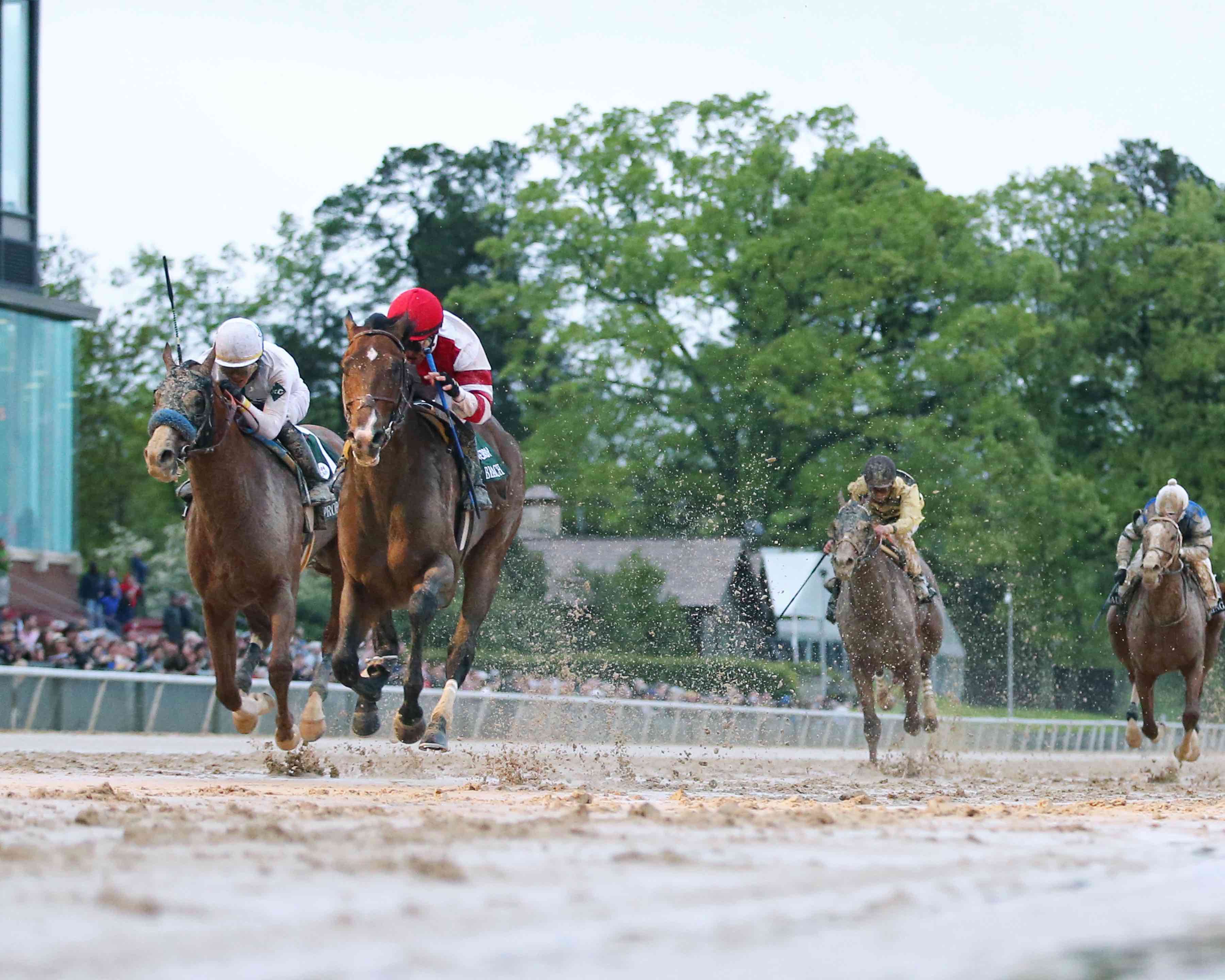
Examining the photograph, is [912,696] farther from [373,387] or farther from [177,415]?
[177,415]

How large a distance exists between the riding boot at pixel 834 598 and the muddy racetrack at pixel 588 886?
21.6ft

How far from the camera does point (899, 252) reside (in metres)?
40.6

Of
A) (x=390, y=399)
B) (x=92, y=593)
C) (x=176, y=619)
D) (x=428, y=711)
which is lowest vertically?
(x=428, y=711)

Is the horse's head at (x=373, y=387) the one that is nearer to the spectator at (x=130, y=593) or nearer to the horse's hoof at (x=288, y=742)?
the horse's hoof at (x=288, y=742)

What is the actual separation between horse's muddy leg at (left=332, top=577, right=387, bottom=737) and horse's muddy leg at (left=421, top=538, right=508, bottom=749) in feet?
1.14

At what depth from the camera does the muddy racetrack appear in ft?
12.9

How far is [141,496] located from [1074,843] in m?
49.5

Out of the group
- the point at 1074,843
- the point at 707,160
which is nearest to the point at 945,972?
the point at 1074,843

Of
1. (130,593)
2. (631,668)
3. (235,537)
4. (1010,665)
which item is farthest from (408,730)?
(1010,665)

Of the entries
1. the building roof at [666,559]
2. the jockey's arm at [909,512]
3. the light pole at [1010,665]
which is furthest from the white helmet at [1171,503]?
the light pole at [1010,665]

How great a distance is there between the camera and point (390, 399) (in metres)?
10.8

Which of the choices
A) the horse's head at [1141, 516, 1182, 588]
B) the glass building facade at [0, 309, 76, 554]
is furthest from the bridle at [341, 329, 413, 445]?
the glass building facade at [0, 309, 76, 554]

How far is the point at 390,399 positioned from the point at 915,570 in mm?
7322

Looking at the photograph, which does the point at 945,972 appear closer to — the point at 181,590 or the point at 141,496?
the point at 181,590
